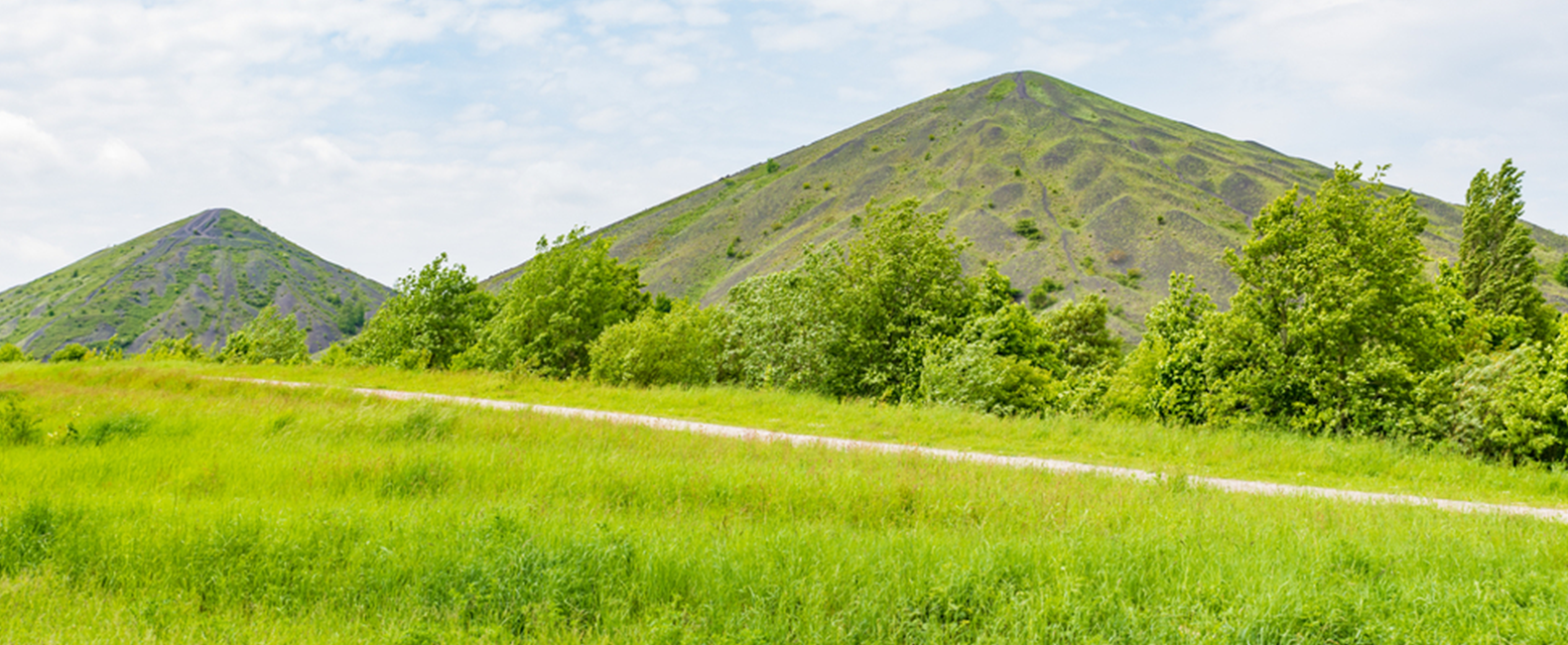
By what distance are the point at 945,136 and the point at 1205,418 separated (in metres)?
188

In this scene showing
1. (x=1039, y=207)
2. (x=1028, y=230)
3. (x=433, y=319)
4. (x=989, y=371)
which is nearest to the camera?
(x=989, y=371)

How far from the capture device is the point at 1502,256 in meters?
40.1

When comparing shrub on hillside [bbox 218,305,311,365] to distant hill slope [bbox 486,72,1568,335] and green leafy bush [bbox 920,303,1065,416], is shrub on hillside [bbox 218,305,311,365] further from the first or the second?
distant hill slope [bbox 486,72,1568,335]

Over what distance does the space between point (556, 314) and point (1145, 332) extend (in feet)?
98.0

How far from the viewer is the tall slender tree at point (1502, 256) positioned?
39.3 metres

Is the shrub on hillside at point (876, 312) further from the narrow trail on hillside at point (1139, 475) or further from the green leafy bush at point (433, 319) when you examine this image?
the green leafy bush at point (433, 319)

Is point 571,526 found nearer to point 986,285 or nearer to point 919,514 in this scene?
point 919,514

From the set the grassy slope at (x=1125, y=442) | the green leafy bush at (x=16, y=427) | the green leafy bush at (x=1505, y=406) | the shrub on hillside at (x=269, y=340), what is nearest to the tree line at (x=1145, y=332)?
the green leafy bush at (x=1505, y=406)

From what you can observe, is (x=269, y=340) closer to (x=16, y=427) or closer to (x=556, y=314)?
(x=556, y=314)

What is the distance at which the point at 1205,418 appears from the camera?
18047 mm

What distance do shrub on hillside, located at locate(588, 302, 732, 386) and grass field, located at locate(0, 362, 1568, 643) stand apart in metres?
19.5

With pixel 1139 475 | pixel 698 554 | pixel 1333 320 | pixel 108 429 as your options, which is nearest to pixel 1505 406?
pixel 1333 320

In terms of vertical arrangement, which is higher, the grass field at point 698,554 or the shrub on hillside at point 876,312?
the shrub on hillside at point 876,312

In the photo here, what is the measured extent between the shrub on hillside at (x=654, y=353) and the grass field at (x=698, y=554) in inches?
768
